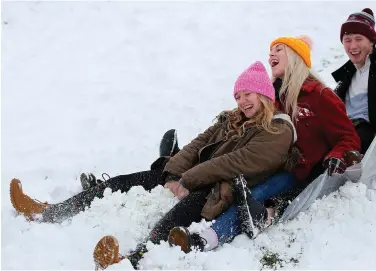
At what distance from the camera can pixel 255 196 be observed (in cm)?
385

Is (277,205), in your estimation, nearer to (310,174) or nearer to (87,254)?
(310,174)

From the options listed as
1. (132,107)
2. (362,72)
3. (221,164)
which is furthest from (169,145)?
(132,107)

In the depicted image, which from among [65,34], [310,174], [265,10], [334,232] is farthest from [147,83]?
[334,232]

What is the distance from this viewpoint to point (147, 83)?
7.99 meters

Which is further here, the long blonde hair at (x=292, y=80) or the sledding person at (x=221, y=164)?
the long blonde hair at (x=292, y=80)

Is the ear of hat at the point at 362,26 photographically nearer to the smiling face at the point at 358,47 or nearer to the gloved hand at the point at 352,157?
the smiling face at the point at 358,47

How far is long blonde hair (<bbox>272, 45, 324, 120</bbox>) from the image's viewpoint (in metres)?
4.17

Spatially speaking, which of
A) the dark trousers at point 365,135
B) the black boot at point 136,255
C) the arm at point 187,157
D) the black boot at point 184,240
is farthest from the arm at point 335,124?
the black boot at point 136,255

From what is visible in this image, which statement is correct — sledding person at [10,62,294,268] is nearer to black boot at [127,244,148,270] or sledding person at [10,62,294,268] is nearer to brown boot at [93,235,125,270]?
black boot at [127,244,148,270]

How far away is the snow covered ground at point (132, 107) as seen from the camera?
3580 mm

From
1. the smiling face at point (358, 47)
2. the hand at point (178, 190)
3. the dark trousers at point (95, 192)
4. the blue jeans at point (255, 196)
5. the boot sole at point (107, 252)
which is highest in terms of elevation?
the smiling face at point (358, 47)

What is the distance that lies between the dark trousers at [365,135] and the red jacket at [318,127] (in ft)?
1.10

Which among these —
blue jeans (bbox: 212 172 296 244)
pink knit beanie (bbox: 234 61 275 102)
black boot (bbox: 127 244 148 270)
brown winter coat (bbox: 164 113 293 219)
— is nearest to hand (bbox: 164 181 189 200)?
brown winter coat (bbox: 164 113 293 219)

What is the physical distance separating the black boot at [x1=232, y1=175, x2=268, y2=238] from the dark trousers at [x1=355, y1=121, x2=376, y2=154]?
1.26 metres
